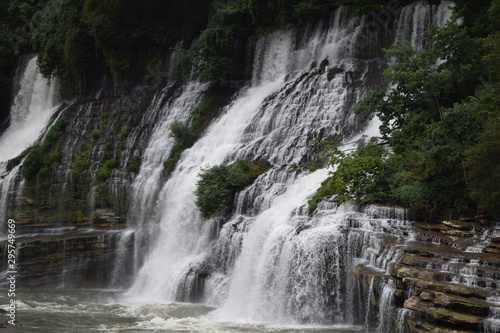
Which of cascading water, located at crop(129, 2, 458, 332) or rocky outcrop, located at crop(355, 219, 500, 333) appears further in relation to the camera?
cascading water, located at crop(129, 2, 458, 332)

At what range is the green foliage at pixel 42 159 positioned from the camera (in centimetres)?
3184

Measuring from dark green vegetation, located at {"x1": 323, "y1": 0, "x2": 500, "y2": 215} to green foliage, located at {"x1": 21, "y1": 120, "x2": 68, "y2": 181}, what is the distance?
59.8 ft

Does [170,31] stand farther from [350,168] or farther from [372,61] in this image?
[350,168]

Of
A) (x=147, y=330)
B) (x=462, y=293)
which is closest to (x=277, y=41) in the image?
(x=147, y=330)

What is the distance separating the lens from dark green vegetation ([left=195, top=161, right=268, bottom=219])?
22.1 meters

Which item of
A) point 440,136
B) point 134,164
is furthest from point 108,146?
point 440,136

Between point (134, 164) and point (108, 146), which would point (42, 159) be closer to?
point (108, 146)

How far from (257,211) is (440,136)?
7176mm

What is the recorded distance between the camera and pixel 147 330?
54.8 ft

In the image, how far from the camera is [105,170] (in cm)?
3064

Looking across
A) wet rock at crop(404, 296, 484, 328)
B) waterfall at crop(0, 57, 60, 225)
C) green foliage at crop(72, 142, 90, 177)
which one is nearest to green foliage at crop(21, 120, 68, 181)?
green foliage at crop(72, 142, 90, 177)

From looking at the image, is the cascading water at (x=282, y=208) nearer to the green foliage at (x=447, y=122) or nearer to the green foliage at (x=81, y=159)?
the green foliage at (x=447, y=122)

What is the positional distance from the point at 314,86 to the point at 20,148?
1972 centimetres

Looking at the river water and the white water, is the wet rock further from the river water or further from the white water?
the white water
